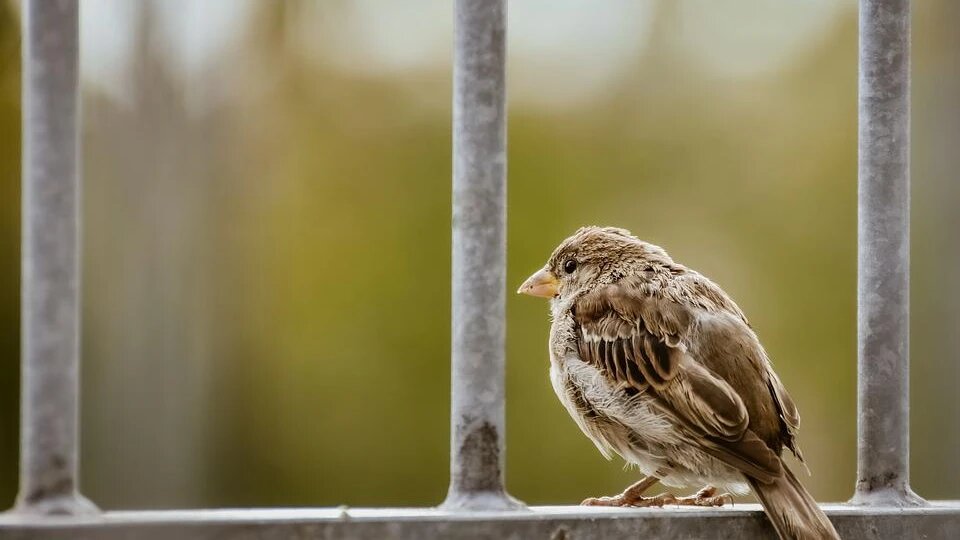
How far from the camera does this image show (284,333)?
8984 millimetres

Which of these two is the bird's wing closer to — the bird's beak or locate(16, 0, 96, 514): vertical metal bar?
the bird's beak

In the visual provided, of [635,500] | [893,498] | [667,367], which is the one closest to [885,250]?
[893,498]

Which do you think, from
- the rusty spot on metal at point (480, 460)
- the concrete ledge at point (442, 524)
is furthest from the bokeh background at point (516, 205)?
the rusty spot on metal at point (480, 460)

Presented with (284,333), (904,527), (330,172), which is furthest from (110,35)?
(330,172)

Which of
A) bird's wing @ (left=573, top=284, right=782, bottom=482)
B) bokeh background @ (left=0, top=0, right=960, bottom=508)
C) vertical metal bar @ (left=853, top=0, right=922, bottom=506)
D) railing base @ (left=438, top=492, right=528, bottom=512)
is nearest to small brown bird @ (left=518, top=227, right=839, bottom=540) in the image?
bird's wing @ (left=573, top=284, right=782, bottom=482)

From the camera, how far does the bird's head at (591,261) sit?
3.26 m

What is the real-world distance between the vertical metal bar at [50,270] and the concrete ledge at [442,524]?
0.05 m

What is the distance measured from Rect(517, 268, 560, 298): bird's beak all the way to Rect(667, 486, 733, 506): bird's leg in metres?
0.69

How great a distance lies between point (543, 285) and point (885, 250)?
58.5 inches

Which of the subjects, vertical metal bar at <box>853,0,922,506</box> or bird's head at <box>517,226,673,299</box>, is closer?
vertical metal bar at <box>853,0,922,506</box>

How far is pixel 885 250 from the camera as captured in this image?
2012mm

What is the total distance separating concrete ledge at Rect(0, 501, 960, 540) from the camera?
162cm

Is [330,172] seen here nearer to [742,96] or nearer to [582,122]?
[582,122]

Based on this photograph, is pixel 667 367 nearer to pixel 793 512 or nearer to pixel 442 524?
pixel 793 512
